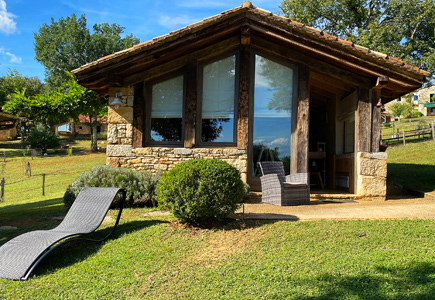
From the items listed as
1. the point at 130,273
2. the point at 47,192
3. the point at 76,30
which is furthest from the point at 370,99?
the point at 76,30

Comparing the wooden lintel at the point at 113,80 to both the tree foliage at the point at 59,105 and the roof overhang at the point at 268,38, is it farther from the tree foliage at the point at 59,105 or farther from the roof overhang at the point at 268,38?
the tree foliage at the point at 59,105

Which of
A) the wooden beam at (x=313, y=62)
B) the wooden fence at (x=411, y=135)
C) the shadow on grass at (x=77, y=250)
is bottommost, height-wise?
the shadow on grass at (x=77, y=250)

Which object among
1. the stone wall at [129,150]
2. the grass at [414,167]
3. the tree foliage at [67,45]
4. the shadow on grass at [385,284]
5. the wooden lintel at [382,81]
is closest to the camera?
the shadow on grass at [385,284]

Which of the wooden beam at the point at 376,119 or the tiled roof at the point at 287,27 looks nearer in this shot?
the tiled roof at the point at 287,27

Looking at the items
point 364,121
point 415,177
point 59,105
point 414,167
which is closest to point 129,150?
point 364,121

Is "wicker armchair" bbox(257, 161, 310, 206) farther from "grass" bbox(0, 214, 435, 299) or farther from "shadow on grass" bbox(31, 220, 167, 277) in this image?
"shadow on grass" bbox(31, 220, 167, 277)

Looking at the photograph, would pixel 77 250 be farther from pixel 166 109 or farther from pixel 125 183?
pixel 166 109

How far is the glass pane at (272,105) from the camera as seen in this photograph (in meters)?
8.19

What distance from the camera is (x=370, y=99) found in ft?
25.7

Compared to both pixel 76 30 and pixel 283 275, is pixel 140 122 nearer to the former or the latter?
pixel 283 275

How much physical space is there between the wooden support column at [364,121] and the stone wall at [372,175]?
0.22 meters

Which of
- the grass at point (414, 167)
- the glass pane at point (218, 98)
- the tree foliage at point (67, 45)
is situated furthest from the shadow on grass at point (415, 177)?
the tree foliage at point (67, 45)

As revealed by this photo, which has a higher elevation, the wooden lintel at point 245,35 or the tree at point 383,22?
the tree at point 383,22

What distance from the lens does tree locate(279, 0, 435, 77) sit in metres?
Result: 21.9
